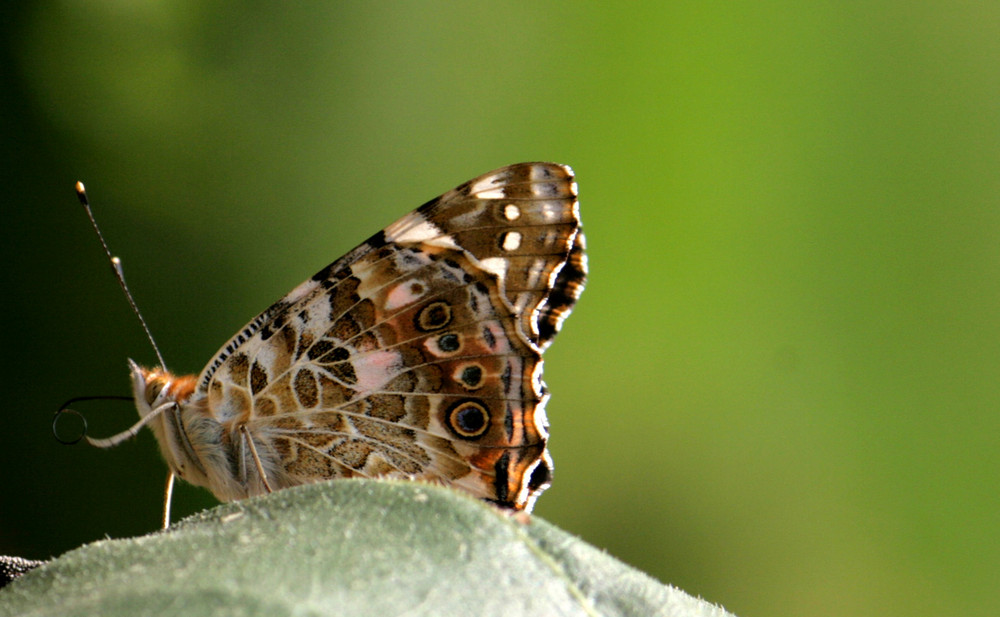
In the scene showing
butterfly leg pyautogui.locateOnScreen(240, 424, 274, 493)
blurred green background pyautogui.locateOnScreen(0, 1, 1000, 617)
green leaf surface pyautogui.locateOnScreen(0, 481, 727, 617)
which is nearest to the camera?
green leaf surface pyautogui.locateOnScreen(0, 481, 727, 617)

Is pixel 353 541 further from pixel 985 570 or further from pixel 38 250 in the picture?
pixel 985 570

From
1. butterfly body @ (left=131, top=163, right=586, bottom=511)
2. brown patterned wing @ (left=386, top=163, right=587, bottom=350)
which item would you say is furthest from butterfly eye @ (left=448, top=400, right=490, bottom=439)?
brown patterned wing @ (left=386, top=163, right=587, bottom=350)

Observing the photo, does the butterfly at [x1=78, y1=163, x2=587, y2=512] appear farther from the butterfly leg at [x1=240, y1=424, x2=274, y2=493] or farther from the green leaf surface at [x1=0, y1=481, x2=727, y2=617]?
the green leaf surface at [x1=0, y1=481, x2=727, y2=617]

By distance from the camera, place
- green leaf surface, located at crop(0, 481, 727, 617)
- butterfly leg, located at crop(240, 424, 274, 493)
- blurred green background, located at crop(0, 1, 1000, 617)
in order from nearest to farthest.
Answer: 1. green leaf surface, located at crop(0, 481, 727, 617)
2. butterfly leg, located at crop(240, 424, 274, 493)
3. blurred green background, located at crop(0, 1, 1000, 617)

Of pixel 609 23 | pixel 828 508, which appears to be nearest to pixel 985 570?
pixel 828 508

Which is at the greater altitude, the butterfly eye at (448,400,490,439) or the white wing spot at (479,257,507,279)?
the white wing spot at (479,257,507,279)

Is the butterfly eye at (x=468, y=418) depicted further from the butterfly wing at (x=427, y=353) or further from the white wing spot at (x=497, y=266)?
the white wing spot at (x=497, y=266)

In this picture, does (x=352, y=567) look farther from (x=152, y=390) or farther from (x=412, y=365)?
(x=152, y=390)

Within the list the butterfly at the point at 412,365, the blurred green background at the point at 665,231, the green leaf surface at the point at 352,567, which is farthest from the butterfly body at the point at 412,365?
the blurred green background at the point at 665,231
